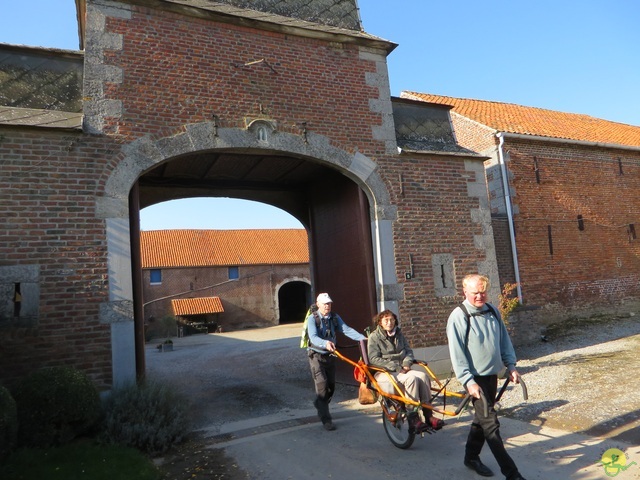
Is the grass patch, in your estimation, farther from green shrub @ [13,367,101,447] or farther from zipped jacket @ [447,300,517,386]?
zipped jacket @ [447,300,517,386]

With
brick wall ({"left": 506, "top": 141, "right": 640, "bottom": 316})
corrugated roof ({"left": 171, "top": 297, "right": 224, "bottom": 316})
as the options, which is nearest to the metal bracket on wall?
brick wall ({"left": 506, "top": 141, "right": 640, "bottom": 316})

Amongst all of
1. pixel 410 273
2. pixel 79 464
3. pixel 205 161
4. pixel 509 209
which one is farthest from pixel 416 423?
pixel 509 209

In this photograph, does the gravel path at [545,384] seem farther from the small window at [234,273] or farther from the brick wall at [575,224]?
the small window at [234,273]

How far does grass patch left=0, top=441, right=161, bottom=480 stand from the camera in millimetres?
3918

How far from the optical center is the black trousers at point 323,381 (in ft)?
18.0

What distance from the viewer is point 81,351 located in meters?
5.79

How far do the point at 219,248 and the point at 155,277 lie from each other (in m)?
4.81

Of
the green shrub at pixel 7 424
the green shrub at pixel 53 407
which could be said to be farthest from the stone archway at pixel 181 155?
the green shrub at pixel 7 424

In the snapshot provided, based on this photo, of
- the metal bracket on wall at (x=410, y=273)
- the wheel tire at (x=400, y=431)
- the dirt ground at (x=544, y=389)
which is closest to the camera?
the wheel tire at (x=400, y=431)

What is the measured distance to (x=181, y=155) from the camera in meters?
6.84

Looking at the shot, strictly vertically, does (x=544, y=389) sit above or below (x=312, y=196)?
below

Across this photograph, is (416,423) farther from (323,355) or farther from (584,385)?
(584,385)

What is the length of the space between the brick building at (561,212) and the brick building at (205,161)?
3710 mm

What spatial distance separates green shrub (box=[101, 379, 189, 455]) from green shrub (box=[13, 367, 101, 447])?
26 centimetres
